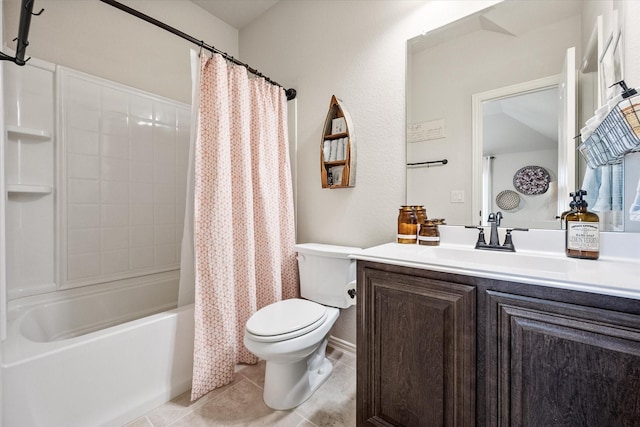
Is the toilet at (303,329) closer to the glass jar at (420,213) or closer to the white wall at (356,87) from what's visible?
the white wall at (356,87)

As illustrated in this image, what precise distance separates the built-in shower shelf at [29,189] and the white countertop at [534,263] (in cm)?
183

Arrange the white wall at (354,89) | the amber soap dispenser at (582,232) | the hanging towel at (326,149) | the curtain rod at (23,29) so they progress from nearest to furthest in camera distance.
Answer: the curtain rod at (23,29), the amber soap dispenser at (582,232), the white wall at (354,89), the hanging towel at (326,149)

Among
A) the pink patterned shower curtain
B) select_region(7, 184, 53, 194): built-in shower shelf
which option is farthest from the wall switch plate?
select_region(7, 184, 53, 194): built-in shower shelf

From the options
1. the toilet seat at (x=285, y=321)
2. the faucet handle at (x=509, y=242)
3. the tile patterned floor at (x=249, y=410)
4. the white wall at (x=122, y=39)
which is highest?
the white wall at (x=122, y=39)

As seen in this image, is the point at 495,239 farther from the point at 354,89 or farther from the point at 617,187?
the point at 354,89

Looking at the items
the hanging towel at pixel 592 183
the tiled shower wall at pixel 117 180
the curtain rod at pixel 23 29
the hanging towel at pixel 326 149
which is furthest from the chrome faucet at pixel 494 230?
the tiled shower wall at pixel 117 180

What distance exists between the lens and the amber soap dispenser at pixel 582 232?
3.17 ft

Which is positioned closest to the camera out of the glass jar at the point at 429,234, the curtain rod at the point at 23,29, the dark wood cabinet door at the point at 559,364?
the dark wood cabinet door at the point at 559,364

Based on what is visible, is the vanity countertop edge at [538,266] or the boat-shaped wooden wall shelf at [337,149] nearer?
the vanity countertop edge at [538,266]

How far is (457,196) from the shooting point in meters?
1.38

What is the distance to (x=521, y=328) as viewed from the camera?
0.75 meters

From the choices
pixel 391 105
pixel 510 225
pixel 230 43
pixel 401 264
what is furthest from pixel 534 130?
pixel 230 43

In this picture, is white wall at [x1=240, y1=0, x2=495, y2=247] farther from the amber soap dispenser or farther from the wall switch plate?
the amber soap dispenser

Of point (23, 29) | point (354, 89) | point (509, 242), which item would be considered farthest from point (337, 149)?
point (23, 29)
